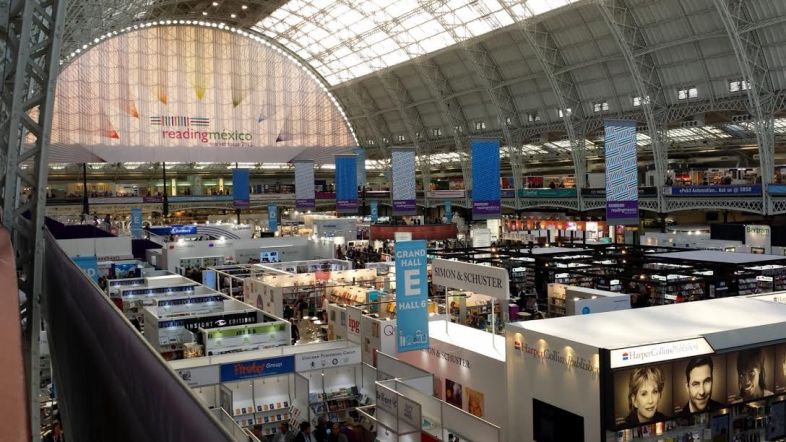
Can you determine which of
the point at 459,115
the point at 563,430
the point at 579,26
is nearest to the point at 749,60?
the point at 579,26

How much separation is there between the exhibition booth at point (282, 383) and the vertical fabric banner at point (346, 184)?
2326cm

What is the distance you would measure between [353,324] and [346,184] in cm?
2173

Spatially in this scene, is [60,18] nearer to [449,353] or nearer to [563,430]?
[563,430]

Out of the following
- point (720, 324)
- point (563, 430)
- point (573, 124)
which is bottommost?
point (563, 430)

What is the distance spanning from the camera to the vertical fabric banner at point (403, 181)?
3325 centimetres

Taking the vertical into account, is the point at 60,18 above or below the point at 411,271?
above

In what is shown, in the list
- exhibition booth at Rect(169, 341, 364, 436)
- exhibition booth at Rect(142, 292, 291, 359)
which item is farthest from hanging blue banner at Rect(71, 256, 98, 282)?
exhibition booth at Rect(169, 341, 364, 436)

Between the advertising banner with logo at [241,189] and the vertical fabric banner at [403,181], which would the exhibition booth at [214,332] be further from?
the advertising banner with logo at [241,189]

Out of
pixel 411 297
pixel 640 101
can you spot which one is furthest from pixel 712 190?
pixel 411 297

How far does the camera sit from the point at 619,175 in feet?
76.1

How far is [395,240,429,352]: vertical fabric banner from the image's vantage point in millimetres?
→ 11891

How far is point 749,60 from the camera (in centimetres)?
2845

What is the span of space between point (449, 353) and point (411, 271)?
1.47 meters

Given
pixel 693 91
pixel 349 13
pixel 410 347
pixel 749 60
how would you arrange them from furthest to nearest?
pixel 349 13 → pixel 693 91 → pixel 749 60 → pixel 410 347
